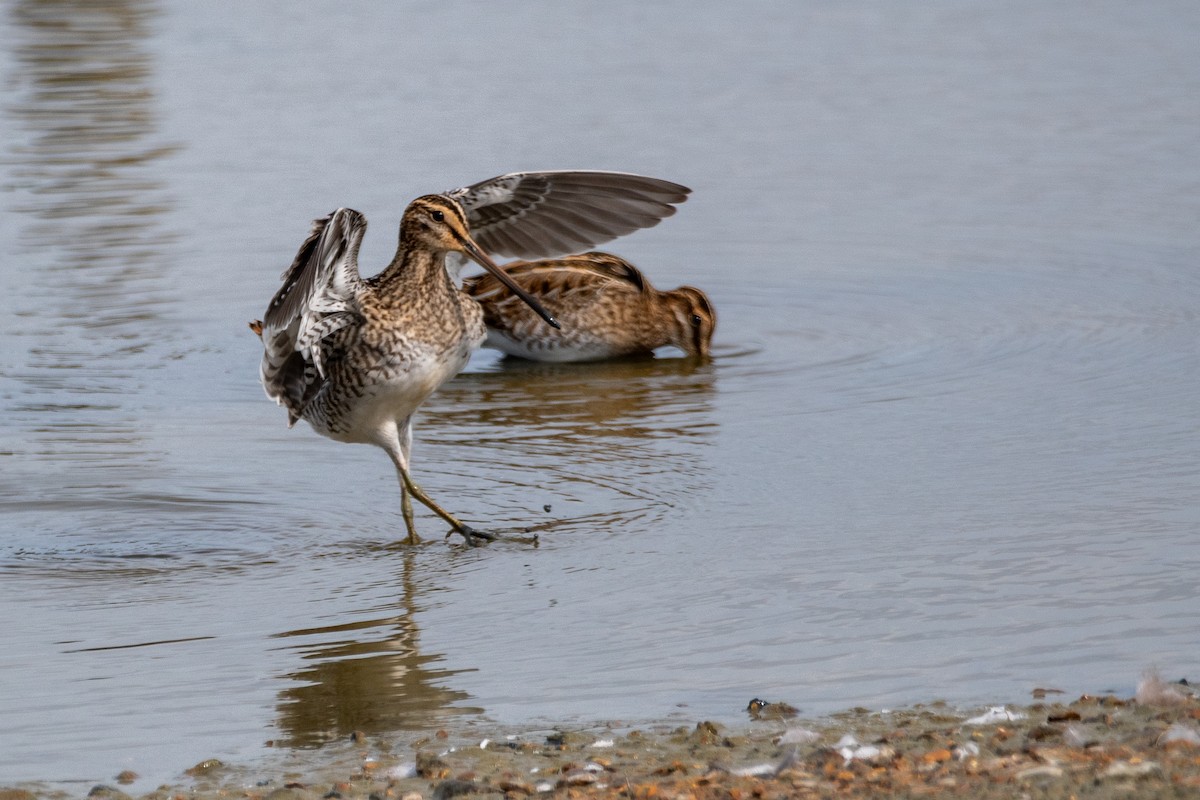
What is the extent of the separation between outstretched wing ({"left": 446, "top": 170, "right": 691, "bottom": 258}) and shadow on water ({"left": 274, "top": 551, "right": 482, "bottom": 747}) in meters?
2.13

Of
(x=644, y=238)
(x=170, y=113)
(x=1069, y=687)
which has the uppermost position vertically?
(x=170, y=113)

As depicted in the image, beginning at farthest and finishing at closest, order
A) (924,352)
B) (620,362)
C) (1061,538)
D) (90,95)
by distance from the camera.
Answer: (90,95)
(620,362)
(924,352)
(1061,538)

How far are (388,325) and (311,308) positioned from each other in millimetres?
298

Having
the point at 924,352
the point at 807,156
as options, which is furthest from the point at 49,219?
the point at 924,352

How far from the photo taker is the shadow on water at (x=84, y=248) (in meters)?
8.82

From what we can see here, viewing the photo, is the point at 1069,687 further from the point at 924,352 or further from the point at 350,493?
the point at 924,352

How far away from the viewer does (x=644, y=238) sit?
12.7 meters

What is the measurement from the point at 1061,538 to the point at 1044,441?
1414mm

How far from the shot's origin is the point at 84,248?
40.3 ft


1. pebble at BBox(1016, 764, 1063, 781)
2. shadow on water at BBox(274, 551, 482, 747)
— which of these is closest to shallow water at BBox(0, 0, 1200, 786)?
shadow on water at BBox(274, 551, 482, 747)

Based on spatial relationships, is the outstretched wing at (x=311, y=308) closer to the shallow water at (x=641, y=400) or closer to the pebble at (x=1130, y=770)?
the shallow water at (x=641, y=400)

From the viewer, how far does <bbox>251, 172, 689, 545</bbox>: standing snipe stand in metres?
6.94

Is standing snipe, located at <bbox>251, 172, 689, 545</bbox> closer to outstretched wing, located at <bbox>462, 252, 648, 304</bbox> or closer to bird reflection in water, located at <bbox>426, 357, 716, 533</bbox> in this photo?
bird reflection in water, located at <bbox>426, 357, 716, 533</bbox>

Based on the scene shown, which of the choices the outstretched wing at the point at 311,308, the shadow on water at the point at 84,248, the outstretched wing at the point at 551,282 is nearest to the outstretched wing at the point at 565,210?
the outstretched wing at the point at 311,308
